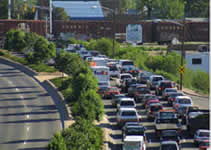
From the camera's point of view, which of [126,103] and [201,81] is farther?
[201,81]

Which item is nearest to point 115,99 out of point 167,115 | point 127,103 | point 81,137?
point 127,103

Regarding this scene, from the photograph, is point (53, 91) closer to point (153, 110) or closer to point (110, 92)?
point (110, 92)

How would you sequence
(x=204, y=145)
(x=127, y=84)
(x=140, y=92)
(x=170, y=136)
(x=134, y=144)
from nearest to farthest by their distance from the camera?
(x=134, y=144) < (x=204, y=145) < (x=170, y=136) < (x=140, y=92) < (x=127, y=84)

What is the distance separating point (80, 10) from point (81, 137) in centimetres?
13778

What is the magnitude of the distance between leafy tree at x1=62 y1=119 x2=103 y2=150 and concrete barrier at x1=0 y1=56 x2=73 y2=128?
11.0 m

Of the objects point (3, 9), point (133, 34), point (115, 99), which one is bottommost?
point (115, 99)

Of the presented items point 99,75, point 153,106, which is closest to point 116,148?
point 153,106

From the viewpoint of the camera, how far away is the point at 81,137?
2611cm

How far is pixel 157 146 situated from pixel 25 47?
61.6m

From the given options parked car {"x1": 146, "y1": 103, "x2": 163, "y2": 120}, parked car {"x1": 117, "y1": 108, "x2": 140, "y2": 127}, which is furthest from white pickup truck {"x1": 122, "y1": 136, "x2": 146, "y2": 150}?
parked car {"x1": 146, "y1": 103, "x2": 163, "y2": 120}

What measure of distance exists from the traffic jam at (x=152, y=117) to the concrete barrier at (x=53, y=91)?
3798 mm

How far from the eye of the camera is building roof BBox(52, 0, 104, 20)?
159250 mm

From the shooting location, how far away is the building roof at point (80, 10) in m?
159

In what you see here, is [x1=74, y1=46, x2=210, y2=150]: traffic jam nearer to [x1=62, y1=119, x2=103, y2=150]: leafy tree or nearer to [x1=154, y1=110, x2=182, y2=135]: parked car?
[x1=154, y1=110, x2=182, y2=135]: parked car
